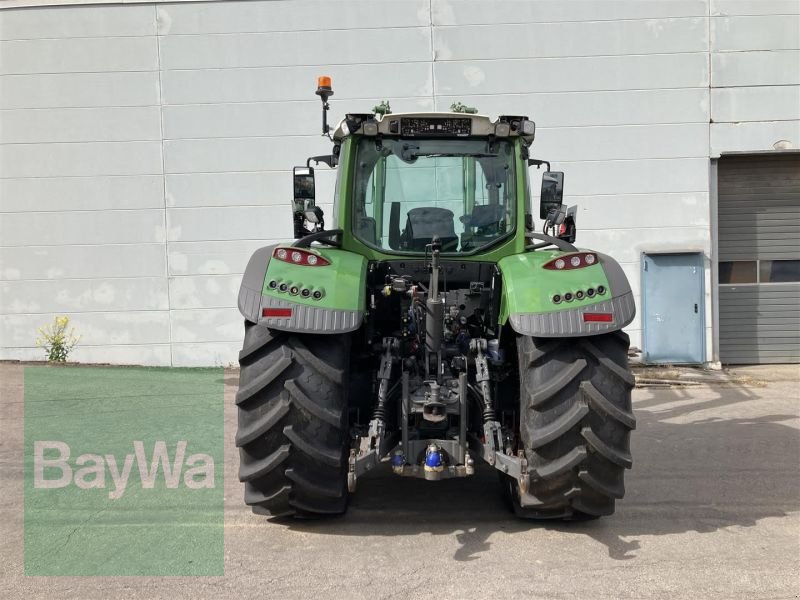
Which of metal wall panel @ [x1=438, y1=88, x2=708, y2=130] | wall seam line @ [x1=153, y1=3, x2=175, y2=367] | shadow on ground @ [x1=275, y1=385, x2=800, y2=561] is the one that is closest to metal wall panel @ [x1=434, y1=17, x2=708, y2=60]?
metal wall panel @ [x1=438, y1=88, x2=708, y2=130]

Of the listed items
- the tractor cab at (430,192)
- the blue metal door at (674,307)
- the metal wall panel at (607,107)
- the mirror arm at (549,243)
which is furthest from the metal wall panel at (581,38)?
the mirror arm at (549,243)

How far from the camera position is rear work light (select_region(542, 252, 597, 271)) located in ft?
16.0

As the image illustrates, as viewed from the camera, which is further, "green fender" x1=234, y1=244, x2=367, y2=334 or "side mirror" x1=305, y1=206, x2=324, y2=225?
"side mirror" x1=305, y1=206, x2=324, y2=225

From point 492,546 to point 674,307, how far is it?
9.40 metres

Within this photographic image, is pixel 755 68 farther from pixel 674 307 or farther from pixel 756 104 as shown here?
pixel 674 307

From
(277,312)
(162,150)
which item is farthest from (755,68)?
(277,312)

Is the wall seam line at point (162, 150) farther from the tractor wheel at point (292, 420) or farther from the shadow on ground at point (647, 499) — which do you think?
the tractor wheel at point (292, 420)

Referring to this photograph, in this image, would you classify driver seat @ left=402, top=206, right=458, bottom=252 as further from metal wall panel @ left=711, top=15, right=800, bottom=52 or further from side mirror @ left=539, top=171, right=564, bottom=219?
metal wall panel @ left=711, top=15, right=800, bottom=52

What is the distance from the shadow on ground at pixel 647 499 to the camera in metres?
4.97

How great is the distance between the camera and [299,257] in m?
4.93

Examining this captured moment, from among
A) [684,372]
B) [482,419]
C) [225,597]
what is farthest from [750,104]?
[225,597]

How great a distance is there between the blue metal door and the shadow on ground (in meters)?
5.00

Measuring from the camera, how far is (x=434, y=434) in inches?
191

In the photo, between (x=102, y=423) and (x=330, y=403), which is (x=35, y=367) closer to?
(x=102, y=423)
